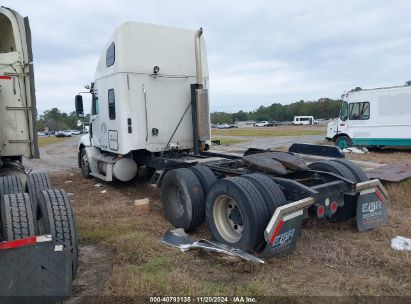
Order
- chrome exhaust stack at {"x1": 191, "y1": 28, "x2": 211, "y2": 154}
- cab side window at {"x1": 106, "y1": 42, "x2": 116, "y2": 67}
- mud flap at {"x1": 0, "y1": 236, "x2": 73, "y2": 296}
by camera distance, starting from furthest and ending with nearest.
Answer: chrome exhaust stack at {"x1": 191, "y1": 28, "x2": 211, "y2": 154}
cab side window at {"x1": 106, "y1": 42, "x2": 116, "y2": 67}
mud flap at {"x1": 0, "y1": 236, "x2": 73, "y2": 296}


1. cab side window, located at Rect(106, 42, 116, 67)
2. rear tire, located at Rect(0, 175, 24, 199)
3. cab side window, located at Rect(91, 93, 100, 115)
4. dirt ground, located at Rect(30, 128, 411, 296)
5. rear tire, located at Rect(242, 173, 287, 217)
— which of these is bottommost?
dirt ground, located at Rect(30, 128, 411, 296)

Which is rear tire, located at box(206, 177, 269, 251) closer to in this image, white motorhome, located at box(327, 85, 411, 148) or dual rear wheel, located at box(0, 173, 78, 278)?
dual rear wheel, located at box(0, 173, 78, 278)

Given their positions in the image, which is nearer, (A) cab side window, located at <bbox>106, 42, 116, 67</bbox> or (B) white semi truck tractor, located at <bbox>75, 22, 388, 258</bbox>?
(B) white semi truck tractor, located at <bbox>75, 22, 388, 258</bbox>

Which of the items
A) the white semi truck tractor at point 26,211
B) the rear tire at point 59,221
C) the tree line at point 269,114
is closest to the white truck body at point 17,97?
the white semi truck tractor at point 26,211

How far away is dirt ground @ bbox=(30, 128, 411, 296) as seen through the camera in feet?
11.8

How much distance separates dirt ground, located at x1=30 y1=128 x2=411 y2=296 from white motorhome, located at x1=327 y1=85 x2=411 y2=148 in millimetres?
11489

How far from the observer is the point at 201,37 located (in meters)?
8.81

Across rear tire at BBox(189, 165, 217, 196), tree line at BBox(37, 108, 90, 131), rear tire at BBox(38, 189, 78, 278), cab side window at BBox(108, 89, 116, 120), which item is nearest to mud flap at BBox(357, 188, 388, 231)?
rear tire at BBox(189, 165, 217, 196)

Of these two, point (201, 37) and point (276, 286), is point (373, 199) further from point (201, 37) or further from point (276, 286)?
point (201, 37)

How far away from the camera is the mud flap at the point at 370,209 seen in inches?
200

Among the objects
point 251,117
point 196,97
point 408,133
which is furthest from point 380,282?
point 251,117

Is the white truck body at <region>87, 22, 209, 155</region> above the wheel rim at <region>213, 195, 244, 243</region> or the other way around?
above

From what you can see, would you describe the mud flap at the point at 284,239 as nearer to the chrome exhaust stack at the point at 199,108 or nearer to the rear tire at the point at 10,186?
the rear tire at the point at 10,186

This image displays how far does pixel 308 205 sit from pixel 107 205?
13.5 feet
